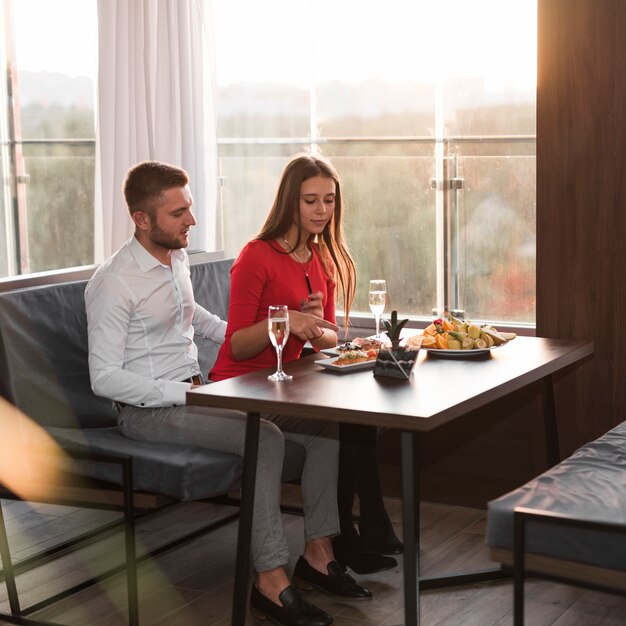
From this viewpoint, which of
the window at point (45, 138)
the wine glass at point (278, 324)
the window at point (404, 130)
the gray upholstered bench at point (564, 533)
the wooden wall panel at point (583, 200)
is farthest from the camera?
the window at point (45, 138)

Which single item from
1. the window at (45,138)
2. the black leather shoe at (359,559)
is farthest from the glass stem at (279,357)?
the window at (45,138)

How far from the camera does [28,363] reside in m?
2.97

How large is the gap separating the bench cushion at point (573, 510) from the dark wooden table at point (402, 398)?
230mm

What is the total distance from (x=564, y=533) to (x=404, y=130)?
2386mm

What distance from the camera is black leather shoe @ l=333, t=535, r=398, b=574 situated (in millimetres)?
3250

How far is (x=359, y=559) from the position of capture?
3.26 m

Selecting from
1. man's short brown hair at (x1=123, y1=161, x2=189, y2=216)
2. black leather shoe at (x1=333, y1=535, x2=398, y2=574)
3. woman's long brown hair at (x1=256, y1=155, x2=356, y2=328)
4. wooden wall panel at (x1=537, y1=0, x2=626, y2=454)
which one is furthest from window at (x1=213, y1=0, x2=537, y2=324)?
man's short brown hair at (x1=123, y1=161, x2=189, y2=216)

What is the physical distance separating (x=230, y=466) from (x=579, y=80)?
5.62 ft

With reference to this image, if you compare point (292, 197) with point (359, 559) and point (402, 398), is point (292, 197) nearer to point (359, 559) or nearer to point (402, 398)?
point (402, 398)

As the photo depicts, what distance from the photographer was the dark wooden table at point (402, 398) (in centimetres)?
235

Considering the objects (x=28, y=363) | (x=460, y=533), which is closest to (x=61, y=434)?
(x=28, y=363)

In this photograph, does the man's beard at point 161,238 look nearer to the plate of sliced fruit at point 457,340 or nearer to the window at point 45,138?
the plate of sliced fruit at point 457,340

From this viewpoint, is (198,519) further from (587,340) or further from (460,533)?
(587,340)

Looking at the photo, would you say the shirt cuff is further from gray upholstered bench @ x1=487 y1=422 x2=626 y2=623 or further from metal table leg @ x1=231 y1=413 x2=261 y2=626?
gray upholstered bench @ x1=487 y1=422 x2=626 y2=623
